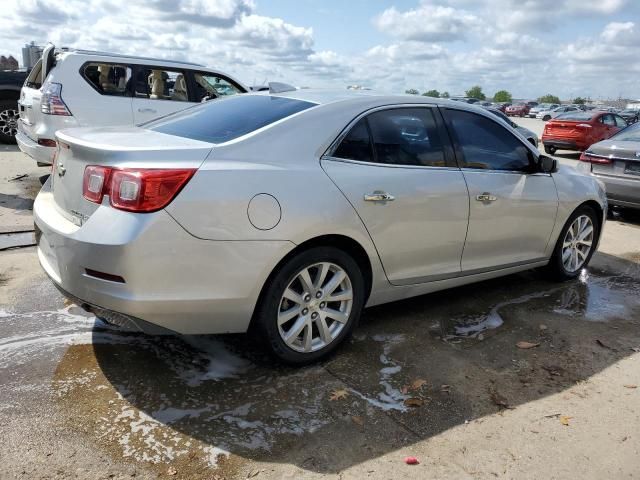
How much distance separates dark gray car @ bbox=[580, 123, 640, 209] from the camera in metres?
7.53

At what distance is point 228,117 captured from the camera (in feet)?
11.6

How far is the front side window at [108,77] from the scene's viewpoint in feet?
24.2

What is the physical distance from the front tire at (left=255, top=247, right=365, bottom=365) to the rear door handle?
0.36m

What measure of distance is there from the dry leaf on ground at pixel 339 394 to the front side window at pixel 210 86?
6123 mm

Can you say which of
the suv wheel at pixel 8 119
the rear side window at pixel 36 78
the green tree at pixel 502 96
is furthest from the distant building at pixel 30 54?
the green tree at pixel 502 96

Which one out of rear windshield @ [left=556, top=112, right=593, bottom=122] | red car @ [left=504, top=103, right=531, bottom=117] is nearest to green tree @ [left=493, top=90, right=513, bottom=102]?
red car @ [left=504, top=103, right=531, bottom=117]

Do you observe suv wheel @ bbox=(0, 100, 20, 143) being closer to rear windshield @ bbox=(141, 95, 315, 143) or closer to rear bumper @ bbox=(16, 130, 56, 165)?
rear bumper @ bbox=(16, 130, 56, 165)

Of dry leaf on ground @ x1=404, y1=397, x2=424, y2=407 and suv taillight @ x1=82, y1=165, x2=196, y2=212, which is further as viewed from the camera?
dry leaf on ground @ x1=404, y1=397, x2=424, y2=407

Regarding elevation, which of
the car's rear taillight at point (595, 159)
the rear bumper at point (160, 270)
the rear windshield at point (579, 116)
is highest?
the rear windshield at point (579, 116)

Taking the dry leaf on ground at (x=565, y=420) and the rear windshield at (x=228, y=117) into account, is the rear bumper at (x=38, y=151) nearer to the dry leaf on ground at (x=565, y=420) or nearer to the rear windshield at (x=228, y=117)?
the rear windshield at (x=228, y=117)

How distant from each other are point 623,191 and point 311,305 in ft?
19.8

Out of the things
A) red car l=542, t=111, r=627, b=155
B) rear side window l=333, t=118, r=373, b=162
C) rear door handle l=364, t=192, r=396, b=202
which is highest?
red car l=542, t=111, r=627, b=155

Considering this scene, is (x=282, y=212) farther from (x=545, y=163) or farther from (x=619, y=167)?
(x=619, y=167)

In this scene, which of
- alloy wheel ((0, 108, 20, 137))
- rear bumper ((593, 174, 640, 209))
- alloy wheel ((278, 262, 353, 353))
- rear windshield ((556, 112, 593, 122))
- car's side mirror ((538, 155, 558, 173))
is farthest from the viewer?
rear windshield ((556, 112, 593, 122))
